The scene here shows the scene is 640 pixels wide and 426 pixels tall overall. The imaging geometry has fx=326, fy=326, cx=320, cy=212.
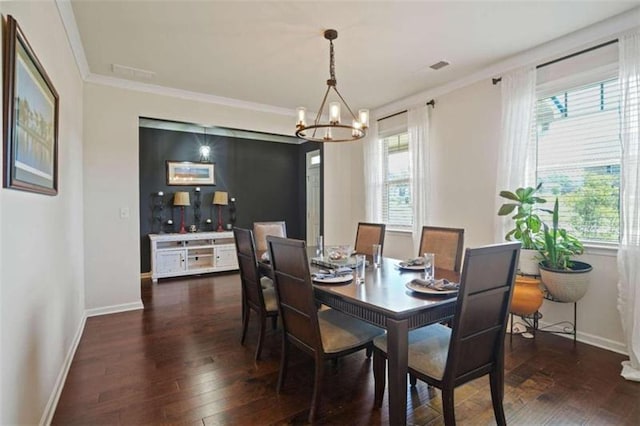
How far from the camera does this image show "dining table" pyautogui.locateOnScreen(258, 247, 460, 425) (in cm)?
156

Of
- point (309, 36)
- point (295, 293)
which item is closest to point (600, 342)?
point (295, 293)

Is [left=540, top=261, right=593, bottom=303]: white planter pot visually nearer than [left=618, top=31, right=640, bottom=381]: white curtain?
No

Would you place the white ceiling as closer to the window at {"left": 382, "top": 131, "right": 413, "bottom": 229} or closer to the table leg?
the window at {"left": 382, "top": 131, "right": 413, "bottom": 229}

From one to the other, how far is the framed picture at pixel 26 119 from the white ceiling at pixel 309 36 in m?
1.10

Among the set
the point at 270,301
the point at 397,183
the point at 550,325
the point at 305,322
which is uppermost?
the point at 397,183

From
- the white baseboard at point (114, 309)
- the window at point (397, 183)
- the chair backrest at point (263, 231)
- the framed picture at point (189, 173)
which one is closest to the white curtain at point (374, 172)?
the window at point (397, 183)

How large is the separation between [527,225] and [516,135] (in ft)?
3.10

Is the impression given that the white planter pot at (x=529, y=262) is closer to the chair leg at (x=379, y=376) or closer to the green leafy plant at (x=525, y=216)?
the green leafy plant at (x=525, y=216)

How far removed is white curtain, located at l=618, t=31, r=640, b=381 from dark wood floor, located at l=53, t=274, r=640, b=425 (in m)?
0.49

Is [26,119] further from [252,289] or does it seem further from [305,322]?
[252,289]

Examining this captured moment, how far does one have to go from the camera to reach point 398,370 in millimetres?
1552

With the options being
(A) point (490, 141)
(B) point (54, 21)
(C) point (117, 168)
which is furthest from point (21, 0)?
(A) point (490, 141)

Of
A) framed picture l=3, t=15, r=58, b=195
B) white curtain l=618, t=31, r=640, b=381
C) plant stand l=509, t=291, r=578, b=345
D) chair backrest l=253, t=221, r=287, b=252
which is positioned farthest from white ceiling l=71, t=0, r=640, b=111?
plant stand l=509, t=291, r=578, b=345

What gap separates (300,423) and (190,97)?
13.0ft
